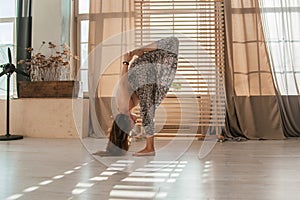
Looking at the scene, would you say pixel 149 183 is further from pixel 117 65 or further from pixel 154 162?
pixel 117 65

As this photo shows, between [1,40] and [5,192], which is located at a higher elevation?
[1,40]

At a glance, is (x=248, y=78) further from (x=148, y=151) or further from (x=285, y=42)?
(x=148, y=151)

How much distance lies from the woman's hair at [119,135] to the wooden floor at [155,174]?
0.27ft

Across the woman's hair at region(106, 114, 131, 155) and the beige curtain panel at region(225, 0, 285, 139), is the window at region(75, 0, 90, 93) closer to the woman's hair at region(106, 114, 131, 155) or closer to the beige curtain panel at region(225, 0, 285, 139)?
the beige curtain panel at region(225, 0, 285, 139)

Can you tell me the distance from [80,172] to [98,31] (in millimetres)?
2303

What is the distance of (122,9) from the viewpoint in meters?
3.74

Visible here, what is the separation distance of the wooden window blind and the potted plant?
0.83 metres

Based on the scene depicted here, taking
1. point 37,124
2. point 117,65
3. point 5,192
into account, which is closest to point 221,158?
point 5,192

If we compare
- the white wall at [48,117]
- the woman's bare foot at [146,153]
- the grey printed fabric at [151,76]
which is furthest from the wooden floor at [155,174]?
the white wall at [48,117]

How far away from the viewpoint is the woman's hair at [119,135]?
2.17m

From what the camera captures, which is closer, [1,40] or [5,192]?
[5,192]

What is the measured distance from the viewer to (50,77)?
369 centimetres

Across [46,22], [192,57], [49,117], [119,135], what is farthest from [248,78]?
[46,22]

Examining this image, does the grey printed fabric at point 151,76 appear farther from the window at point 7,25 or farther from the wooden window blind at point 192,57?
the window at point 7,25
